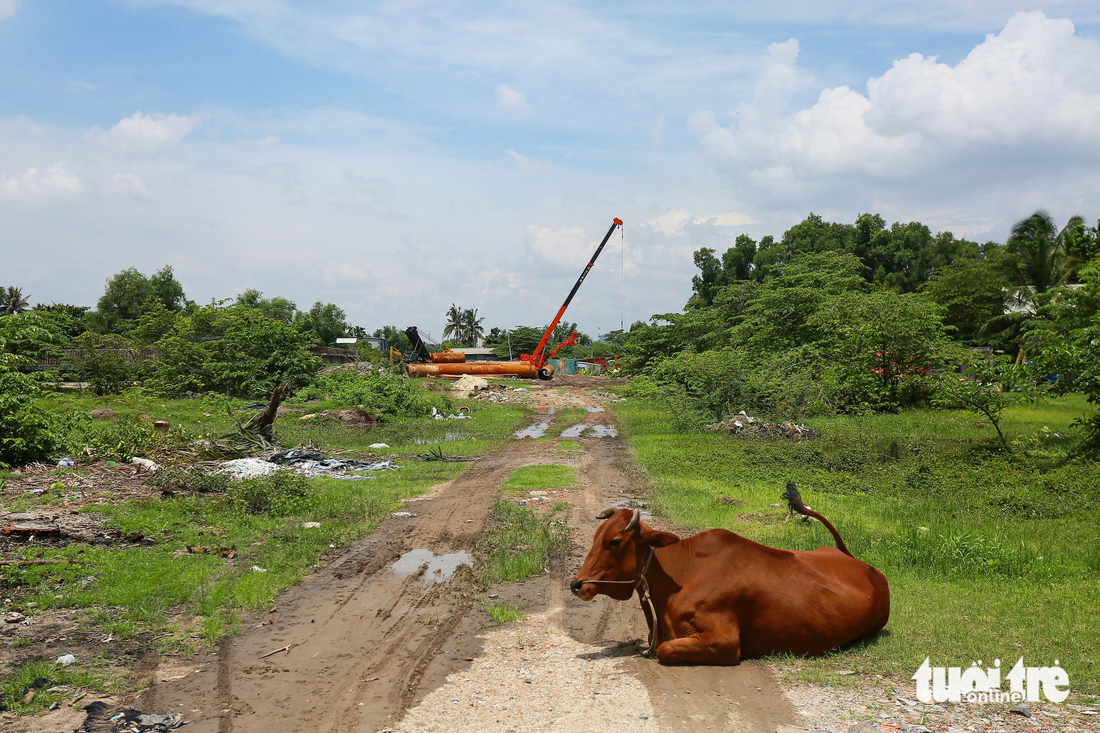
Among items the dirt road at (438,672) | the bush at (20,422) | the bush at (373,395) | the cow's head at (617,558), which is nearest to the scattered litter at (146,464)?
the bush at (20,422)

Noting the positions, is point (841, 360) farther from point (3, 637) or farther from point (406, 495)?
point (3, 637)

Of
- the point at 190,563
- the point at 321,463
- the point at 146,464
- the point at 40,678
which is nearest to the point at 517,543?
the point at 190,563

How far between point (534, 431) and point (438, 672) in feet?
61.6

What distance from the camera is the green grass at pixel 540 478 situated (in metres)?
13.7

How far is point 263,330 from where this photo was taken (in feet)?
86.8

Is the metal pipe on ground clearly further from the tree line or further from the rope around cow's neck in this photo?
the rope around cow's neck

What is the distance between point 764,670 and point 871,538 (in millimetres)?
4764

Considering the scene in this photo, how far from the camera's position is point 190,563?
8.41 meters

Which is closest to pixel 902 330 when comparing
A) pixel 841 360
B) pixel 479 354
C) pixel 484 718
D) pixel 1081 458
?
pixel 841 360

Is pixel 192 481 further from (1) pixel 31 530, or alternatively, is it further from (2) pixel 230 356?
(2) pixel 230 356

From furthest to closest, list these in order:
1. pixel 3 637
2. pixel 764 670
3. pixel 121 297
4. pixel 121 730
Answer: pixel 121 297 → pixel 3 637 → pixel 764 670 → pixel 121 730

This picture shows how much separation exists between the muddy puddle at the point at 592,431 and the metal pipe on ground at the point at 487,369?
19064 millimetres

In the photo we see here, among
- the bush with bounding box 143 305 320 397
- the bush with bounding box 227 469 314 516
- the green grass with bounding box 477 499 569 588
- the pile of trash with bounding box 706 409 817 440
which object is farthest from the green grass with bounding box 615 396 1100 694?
the bush with bounding box 143 305 320 397

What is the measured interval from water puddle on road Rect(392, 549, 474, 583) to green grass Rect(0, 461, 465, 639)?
1.15 metres
